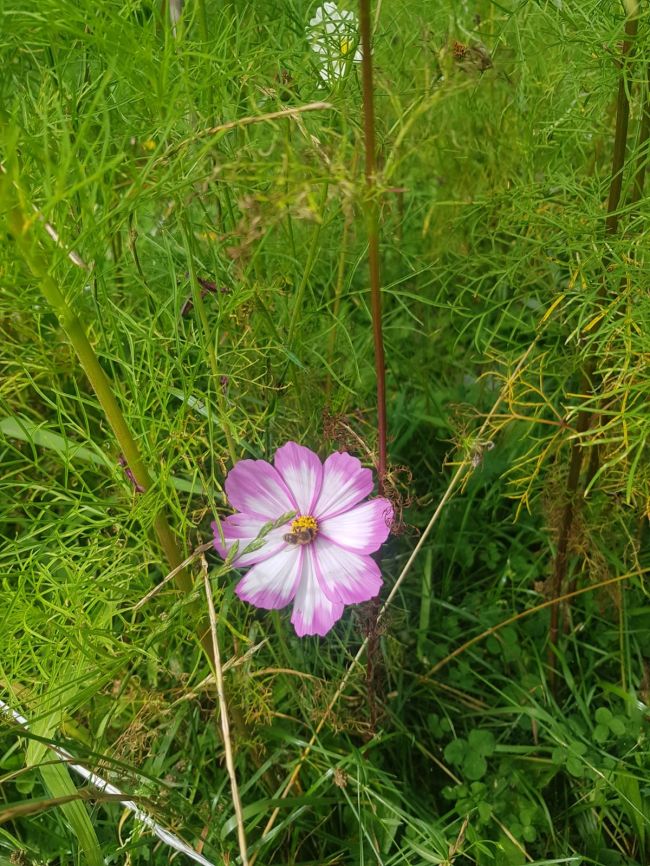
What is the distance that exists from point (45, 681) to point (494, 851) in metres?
0.52

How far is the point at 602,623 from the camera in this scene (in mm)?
1076

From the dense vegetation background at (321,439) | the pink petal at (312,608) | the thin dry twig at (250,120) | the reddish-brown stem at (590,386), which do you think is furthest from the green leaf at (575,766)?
the thin dry twig at (250,120)

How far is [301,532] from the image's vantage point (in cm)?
83

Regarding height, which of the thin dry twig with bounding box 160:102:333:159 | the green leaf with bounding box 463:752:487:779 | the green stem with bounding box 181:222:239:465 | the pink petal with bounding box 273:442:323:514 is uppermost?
the thin dry twig with bounding box 160:102:333:159

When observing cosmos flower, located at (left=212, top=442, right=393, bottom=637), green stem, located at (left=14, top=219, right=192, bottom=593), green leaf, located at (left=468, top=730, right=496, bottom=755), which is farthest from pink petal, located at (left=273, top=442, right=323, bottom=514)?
green leaf, located at (left=468, top=730, right=496, bottom=755)

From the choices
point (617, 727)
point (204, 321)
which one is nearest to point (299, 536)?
point (204, 321)

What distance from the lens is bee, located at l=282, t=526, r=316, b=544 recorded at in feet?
2.73

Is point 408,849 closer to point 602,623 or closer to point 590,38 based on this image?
point 602,623

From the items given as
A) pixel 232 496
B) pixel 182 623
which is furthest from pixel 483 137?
pixel 182 623

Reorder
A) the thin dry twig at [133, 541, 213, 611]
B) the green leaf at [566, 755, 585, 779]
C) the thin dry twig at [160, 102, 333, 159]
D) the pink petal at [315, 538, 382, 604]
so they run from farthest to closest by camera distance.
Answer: the green leaf at [566, 755, 585, 779], the pink petal at [315, 538, 382, 604], the thin dry twig at [133, 541, 213, 611], the thin dry twig at [160, 102, 333, 159]

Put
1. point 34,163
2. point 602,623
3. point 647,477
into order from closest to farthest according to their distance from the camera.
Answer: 1. point 34,163
2. point 647,477
3. point 602,623

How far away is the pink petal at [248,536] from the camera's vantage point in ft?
2.67

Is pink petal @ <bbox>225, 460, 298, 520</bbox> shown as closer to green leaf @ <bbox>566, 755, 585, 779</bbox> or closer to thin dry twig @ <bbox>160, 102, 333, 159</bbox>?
thin dry twig @ <bbox>160, 102, 333, 159</bbox>

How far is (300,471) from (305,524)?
0.18 ft
